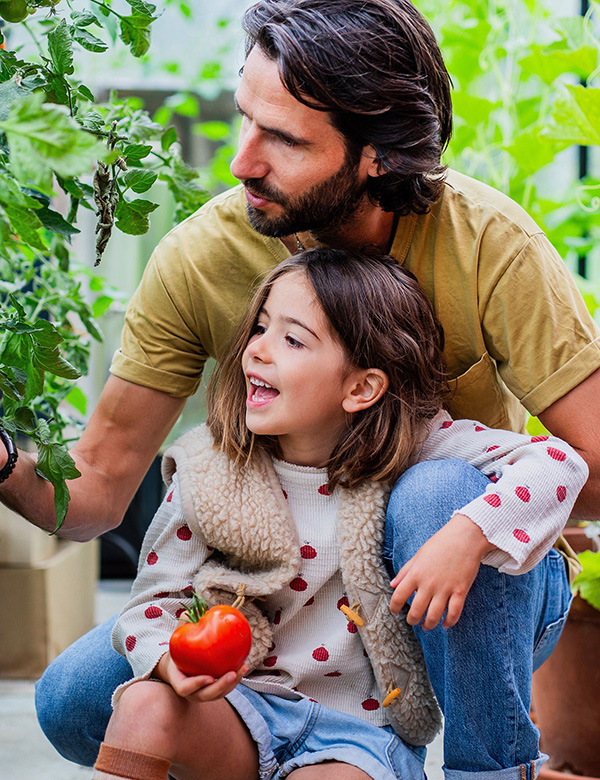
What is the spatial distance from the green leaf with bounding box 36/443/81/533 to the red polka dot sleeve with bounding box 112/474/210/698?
0.18m

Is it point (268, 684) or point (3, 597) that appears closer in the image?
point (268, 684)

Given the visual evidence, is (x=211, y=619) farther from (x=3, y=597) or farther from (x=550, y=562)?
(x=3, y=597)

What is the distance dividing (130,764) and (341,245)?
755 mm

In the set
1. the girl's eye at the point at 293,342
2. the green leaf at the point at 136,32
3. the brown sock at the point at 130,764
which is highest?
the green leaf at the point at 136,32

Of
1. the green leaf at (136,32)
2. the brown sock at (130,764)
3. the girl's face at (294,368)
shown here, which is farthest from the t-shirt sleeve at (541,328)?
the brown sock at (130,764)

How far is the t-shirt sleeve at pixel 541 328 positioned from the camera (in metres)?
1.20

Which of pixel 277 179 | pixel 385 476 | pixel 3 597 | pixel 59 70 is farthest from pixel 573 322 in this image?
pixel 3 597

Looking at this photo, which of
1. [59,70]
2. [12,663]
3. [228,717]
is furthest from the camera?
[12,663]

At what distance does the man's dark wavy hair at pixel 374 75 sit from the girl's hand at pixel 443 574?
1.61ft

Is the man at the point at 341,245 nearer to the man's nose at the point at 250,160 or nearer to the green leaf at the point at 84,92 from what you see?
the man's nose at the point at 250,160

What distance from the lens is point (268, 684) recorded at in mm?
1125

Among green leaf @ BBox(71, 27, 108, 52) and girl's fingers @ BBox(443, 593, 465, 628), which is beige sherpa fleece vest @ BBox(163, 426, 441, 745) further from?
green leaf @ BBox(71, 27, 108, 52)

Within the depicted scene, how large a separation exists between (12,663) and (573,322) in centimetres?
144

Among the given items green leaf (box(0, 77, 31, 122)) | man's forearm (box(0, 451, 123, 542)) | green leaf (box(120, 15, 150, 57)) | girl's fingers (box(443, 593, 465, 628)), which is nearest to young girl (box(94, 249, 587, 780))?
girl's fingers (box(443, 593, 465, 628))
